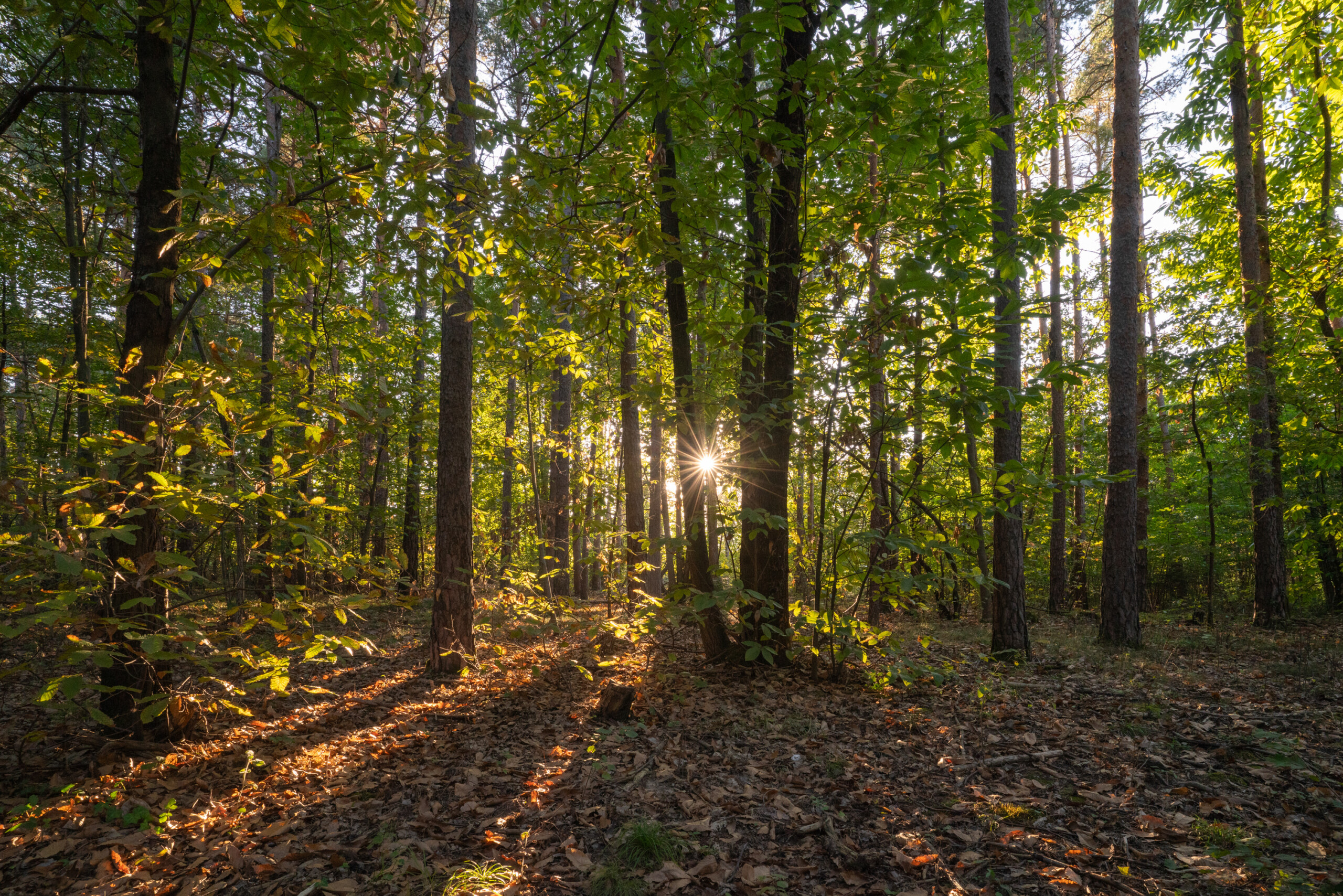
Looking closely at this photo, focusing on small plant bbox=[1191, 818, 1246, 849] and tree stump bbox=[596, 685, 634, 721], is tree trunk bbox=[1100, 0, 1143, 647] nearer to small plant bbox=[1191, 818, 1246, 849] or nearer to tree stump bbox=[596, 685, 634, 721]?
small plant bbox=[1191, 818, 1246, 849]

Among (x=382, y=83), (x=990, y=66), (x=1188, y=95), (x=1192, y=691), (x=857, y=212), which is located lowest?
(x=1192, y=691)

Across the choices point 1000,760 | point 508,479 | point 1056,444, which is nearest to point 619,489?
point 1000,760

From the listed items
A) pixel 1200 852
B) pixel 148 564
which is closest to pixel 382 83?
pixel 148 564

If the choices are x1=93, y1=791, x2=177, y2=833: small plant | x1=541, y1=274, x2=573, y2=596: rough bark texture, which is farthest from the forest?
x1=541, y1=274, x2=573, y2=596: rough bark texture

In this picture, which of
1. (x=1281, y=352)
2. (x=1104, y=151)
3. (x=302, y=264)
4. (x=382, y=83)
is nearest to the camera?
(x=382, y=83)

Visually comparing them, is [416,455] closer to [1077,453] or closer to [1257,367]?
[1257,367]

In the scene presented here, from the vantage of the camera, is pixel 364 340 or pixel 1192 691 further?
pixel 364 340

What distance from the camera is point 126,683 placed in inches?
144

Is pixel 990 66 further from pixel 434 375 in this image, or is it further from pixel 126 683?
pixel 434 375

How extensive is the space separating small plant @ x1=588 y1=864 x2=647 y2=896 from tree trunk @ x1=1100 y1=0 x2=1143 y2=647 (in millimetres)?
7533

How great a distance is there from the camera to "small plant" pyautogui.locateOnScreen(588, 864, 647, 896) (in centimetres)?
259

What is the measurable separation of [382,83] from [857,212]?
3.54 m

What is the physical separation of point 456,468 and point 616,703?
9.86ft

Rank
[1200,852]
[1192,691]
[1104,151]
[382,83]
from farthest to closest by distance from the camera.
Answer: [1104,151]
[1192,691]
[382,83]
[1200,852]
